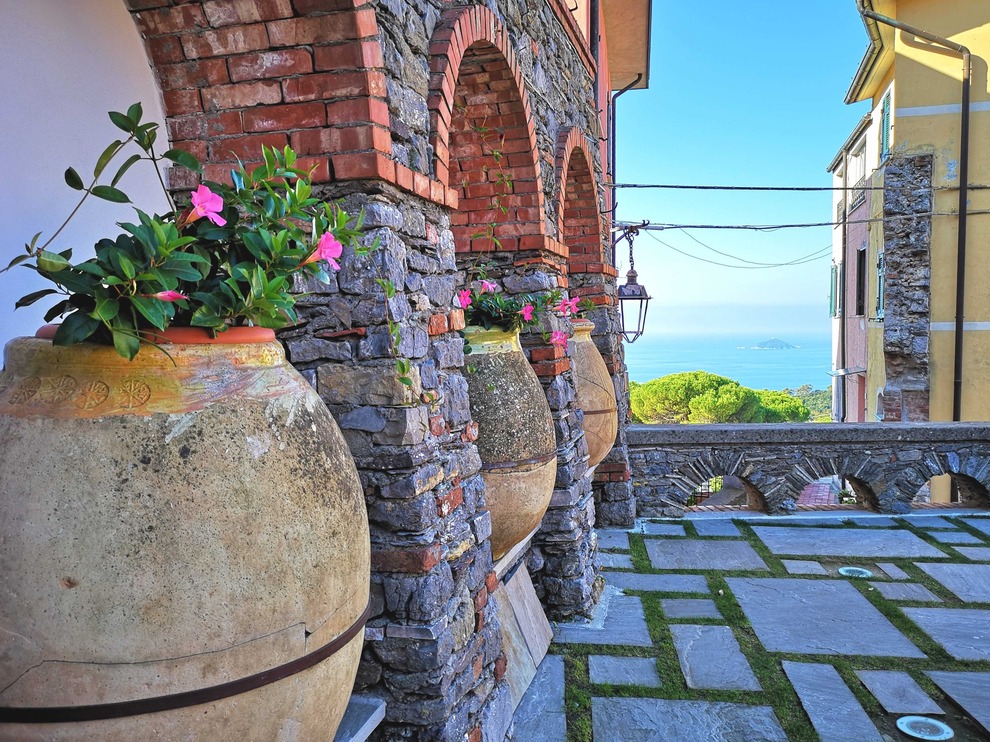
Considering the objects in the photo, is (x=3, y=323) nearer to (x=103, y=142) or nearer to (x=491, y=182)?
(x=103, y=142)

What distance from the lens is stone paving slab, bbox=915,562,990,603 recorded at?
444 centimetres

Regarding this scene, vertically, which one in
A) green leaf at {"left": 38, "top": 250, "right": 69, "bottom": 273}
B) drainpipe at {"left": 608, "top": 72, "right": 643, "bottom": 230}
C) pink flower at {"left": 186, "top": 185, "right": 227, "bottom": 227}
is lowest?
green leaf at {"left": 38, "top": 250, "right": 69, "bottom": 273}

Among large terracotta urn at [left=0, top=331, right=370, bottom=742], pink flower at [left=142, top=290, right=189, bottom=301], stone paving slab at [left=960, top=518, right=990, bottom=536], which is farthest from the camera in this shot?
stone paving slab at [left=960, top=518, right=990, bottom=536]

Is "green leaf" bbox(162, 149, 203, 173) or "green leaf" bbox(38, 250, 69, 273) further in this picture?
"green leaf" bbox(162, 149, 203, 173)

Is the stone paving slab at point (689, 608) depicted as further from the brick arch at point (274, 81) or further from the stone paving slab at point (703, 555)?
the brick arch at point (274, 81)

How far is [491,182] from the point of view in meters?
3.61

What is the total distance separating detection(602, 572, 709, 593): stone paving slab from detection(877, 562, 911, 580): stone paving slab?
128cm

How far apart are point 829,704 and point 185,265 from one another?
333 cm

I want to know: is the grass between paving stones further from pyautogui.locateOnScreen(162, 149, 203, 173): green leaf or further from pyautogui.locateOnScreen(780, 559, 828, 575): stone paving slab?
pyautogui.locateOnScreen(162, 149, 203, 173): green leaf

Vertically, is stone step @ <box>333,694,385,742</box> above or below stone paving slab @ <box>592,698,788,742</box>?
above

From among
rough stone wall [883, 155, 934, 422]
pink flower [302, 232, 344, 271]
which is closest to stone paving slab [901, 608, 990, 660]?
pink flower [302, 232, 344, 271]

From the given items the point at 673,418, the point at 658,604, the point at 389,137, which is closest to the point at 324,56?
the point at 389,137

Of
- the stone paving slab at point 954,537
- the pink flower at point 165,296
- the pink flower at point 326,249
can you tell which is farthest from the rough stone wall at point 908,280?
the pink flower at point 165,296

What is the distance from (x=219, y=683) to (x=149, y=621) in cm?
15
